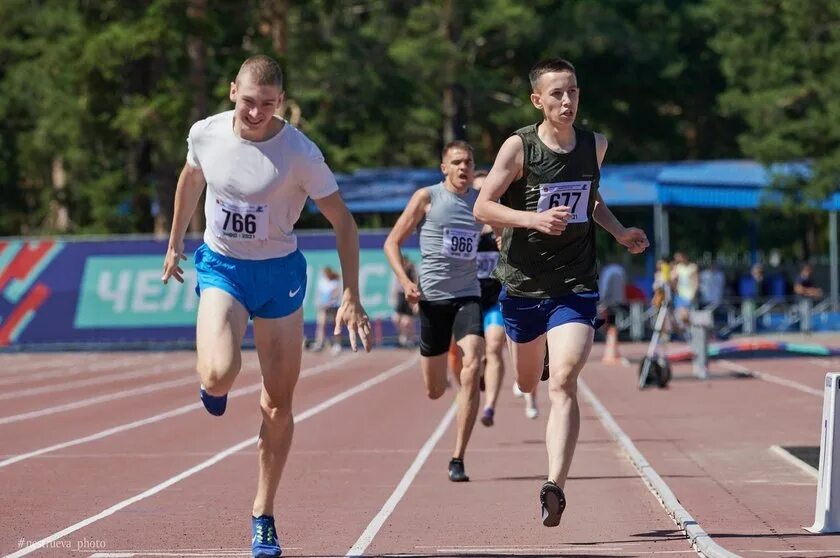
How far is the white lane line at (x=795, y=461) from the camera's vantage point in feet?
36.7

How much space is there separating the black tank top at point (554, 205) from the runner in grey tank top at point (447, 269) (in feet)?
9.16

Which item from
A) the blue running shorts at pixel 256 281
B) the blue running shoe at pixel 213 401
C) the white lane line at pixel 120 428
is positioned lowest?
the white lane line at pixel 120 428

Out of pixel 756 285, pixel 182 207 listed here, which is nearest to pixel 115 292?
pixel 756 285

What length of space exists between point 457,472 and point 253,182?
4.26 m

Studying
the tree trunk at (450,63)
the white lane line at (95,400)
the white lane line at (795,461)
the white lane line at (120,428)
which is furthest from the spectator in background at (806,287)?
the white lane line at (795,461)

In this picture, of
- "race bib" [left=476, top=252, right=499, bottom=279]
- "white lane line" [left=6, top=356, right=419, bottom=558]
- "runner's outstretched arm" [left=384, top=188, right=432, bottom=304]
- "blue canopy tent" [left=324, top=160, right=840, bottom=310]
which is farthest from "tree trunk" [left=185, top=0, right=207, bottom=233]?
"runner's outstretched arm" [left=384, top=188, right=432, bottom=304]

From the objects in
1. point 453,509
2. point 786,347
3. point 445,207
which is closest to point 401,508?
point 453,509

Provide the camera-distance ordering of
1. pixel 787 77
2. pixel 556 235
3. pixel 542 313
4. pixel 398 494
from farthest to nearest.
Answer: pixel 787 77 → pixel 398 494 → pixel 542 313 → pixel 556 235

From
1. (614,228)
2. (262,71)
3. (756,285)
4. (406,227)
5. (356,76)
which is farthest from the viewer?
(356,76)

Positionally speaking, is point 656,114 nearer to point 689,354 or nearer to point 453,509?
point 689,354

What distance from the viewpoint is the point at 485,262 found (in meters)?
12.9

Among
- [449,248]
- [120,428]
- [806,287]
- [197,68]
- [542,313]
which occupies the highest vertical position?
[197,68]

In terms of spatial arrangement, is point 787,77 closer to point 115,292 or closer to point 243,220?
point 115,292

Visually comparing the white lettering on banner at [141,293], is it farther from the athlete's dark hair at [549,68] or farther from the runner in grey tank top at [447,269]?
the athlete's dark hair at [549,68]
